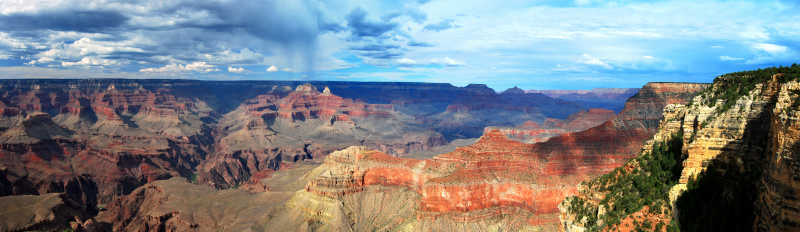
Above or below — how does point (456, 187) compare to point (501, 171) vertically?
below

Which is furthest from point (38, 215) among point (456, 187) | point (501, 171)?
point (501, 171)

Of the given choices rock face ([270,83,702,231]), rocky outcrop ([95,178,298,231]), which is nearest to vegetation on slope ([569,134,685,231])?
rock face ([270,83,702,231])

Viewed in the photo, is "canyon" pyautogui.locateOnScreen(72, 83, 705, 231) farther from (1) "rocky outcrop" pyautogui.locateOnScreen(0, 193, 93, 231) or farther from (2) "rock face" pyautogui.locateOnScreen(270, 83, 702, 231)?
(1) "rocky outcrop" pyautogui.locateOnScreen(0, 193, 93, 231)

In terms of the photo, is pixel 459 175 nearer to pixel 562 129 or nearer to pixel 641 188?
pixel 641 188

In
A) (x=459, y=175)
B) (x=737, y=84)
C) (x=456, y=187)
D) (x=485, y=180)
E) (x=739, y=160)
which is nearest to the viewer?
(x=739, y=160)

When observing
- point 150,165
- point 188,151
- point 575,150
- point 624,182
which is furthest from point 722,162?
point 188,151
